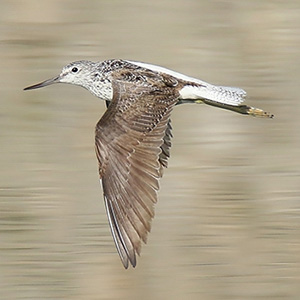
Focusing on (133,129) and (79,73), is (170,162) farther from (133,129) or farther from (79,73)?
(133,129)

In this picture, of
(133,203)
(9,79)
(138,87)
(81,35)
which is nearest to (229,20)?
(81,35)

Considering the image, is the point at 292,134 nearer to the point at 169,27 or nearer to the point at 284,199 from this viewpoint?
the point at 284,199

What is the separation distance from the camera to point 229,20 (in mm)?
10625

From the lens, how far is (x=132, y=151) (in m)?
6.89

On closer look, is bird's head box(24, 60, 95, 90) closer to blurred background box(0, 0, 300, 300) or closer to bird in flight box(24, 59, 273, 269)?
bird in flight box(24, 59, 273, 269)

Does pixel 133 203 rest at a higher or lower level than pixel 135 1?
higher

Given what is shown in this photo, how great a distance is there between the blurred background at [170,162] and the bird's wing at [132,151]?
2.62 meters

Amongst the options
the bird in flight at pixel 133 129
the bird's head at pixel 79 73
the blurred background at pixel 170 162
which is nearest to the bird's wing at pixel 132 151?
the bird in flight at pixel 133 129

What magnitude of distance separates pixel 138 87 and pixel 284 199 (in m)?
3.22

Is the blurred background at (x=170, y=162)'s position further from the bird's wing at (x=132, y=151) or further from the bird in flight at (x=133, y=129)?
the bird's wing at (x=132, y=151)

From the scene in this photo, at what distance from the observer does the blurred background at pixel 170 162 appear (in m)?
9.95

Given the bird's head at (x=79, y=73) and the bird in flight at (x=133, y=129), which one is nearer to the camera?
the bird in flight at (x=133, y=129)

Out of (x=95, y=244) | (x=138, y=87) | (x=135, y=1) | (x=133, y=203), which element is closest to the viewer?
(x=133, y=203)

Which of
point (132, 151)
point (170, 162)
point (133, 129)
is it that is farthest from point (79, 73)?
point (170, 162)
